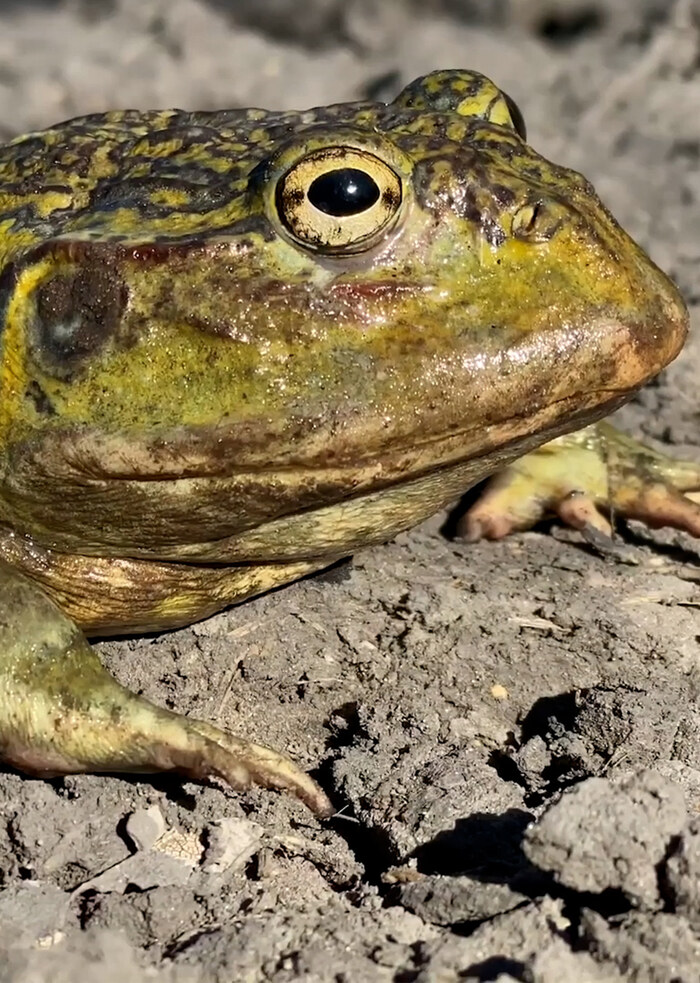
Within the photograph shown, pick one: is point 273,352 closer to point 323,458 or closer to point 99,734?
point 323,458

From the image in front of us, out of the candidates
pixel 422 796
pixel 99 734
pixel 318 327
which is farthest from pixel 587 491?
pixel 99 734

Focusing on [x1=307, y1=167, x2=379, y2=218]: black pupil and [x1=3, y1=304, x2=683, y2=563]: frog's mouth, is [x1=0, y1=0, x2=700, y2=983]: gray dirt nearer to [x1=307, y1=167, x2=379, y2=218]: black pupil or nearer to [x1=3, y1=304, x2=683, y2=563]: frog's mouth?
[x1=3, y1=304, x2=683, y2=563]: frog's mouth

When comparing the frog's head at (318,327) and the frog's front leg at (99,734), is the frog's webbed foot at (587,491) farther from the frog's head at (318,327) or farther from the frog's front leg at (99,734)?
the frog's front leg at (99,734)

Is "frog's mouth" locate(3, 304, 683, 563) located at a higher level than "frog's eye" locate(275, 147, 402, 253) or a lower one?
lower

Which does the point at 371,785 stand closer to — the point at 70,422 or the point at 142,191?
the point at 70,422

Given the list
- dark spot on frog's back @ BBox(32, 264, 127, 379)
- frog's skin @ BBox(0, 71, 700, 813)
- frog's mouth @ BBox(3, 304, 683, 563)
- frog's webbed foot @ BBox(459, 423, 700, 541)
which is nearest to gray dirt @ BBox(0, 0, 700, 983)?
frog's webbed foot @ BBox(459, 423, 700, 541)

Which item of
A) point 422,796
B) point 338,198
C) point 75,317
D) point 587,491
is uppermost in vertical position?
point 338,198

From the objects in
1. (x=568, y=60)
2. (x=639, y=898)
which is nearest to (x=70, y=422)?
(x=639, y=898)
